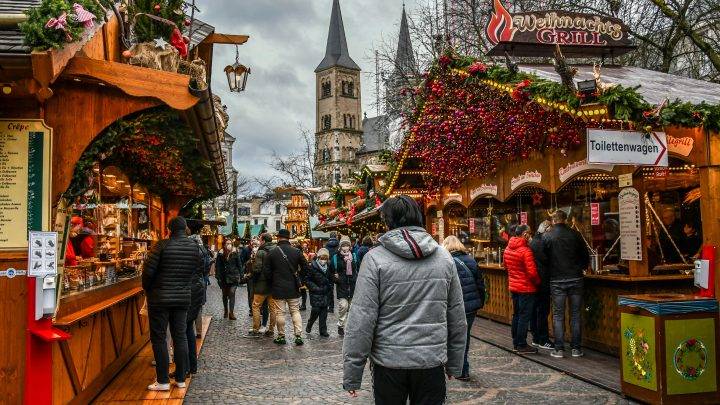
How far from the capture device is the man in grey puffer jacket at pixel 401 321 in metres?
3.83

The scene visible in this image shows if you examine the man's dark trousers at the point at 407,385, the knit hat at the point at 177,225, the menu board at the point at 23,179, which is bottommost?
the man's dark trousers at the point at 407,385

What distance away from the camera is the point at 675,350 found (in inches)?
262

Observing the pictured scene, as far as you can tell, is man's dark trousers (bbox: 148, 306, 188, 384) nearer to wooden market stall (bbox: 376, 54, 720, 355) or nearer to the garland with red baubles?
wooden market stall (bbox: 376, 54, 720, 355)

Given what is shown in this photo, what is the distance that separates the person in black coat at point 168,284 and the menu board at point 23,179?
69.8 inches

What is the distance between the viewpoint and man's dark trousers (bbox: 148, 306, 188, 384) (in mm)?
7430

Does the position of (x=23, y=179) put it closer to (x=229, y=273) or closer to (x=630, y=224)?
(x=630, y=224)

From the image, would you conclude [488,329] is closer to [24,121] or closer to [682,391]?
[682,391]

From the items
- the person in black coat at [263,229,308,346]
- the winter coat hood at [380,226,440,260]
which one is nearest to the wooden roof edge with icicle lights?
the winter coat hood at [380,226,440,260]

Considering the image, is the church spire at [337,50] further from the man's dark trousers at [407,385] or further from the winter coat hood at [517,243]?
the man's dark trousers at [407,385]

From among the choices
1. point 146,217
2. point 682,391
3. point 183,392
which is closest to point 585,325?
point 682,391

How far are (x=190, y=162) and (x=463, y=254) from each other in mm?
5438

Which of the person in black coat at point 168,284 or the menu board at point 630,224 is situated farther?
the menu board at point 630,224

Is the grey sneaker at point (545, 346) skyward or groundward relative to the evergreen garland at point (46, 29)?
groundward

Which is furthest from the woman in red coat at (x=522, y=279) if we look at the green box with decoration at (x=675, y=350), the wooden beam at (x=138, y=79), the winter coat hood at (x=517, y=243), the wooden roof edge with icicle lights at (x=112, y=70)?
the wooden beam at (x=138, y=79)
